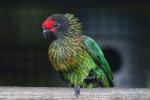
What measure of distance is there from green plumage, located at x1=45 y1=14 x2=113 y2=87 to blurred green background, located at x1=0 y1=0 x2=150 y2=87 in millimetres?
2127

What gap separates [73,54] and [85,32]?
7.68 feet

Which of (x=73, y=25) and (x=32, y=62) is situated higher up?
(x=73, y=25)

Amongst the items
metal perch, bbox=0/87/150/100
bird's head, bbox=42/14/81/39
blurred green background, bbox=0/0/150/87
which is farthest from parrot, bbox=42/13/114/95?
blurred green background, bbox=0/0/150/87

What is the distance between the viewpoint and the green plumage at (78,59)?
3.32 meters

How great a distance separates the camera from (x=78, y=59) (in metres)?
3.33

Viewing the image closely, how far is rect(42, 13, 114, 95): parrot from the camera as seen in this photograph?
10.9 ft

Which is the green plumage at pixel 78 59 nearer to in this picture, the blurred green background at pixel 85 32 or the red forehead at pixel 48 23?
the red forehead at pixel 48 23

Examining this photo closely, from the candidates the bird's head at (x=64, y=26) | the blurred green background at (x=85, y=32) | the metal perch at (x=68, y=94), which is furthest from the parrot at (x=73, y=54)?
the blurred green background at (x=85, y=32)

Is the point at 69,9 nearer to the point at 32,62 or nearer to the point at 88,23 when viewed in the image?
the point at 88,23

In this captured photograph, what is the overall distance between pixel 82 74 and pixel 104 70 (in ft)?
0.60

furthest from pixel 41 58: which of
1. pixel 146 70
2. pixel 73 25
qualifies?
pixel 73 25

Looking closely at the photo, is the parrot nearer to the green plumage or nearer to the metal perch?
the green plumage

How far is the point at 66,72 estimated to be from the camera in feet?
11.0

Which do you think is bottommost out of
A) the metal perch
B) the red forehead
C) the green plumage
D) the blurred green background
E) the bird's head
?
the blurred green background
